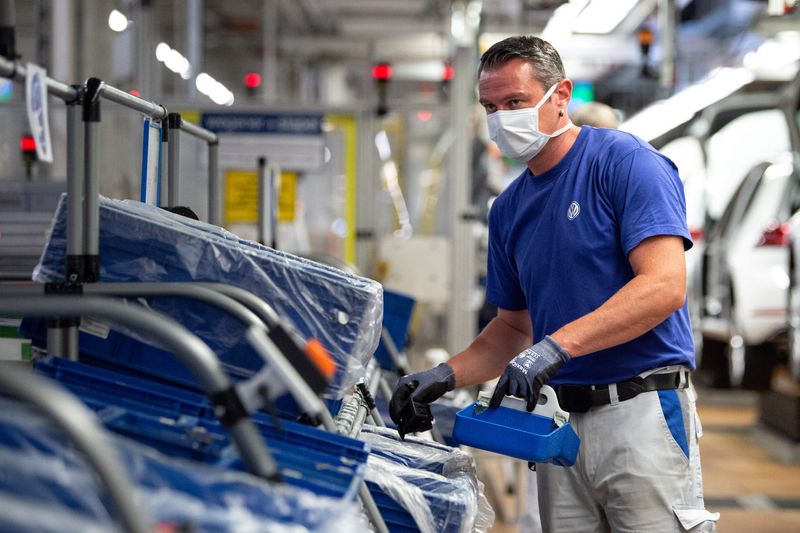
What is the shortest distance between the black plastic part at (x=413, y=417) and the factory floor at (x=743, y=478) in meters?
1.94

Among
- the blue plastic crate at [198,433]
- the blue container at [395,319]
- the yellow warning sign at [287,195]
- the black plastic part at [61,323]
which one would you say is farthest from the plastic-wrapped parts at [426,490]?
the yellow warning sign at [287,195]

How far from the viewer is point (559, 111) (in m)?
2.54

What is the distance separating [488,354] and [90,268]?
119 centimetres

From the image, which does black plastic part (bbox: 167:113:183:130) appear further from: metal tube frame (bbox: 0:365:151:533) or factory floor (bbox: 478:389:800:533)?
factory floor (bbox: 478:389:800:533)

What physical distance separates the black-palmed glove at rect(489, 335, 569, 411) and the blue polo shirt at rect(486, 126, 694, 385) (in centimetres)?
28

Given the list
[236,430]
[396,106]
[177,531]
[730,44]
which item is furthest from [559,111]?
[730,44]

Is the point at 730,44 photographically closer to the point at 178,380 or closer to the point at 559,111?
the point at 559,111

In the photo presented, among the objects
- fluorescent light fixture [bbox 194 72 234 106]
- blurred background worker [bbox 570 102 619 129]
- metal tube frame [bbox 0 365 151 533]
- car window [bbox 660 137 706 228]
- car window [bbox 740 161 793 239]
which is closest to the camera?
metal tube frame [bbox 0 365 151 533]

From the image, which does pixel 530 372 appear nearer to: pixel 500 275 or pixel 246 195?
pixel 500 275

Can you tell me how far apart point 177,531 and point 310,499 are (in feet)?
0.81

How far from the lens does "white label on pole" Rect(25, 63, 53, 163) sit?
6.36 feet

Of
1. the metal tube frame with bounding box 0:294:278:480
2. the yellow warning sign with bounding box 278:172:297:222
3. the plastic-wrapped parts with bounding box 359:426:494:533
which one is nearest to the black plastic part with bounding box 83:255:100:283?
the metal tube frame with bounding box 0:294:278:480

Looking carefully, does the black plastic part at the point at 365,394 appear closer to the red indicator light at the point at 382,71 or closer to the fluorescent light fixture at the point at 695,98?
the red indicator light at the point at 382,71

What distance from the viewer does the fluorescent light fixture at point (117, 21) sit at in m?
8.05
